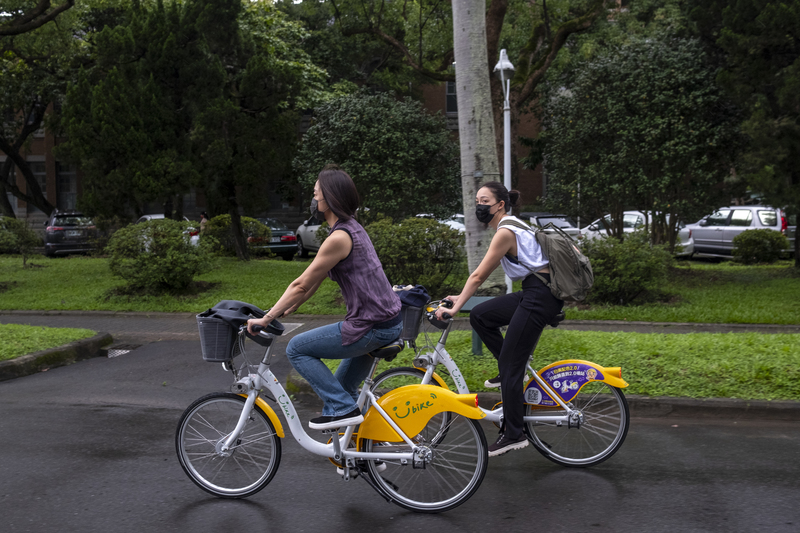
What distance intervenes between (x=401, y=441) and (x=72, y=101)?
14930 millimetres

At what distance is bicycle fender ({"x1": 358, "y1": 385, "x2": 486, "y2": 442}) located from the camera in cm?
421

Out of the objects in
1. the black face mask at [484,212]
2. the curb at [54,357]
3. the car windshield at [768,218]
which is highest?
the black face mask at [484,212]

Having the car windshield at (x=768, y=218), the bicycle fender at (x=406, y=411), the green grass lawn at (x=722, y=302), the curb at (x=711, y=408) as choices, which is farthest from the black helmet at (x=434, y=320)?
the car windshield at (x=768, y=218)

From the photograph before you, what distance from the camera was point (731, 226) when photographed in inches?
891

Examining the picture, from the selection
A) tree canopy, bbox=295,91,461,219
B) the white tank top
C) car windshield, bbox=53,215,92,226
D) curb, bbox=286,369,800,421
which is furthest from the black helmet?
car windshield, bbox=53,215,92,226

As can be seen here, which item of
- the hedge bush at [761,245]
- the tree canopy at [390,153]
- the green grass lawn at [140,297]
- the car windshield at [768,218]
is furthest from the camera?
the car windshield at [768,218]

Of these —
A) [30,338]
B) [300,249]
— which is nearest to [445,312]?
[30,338]

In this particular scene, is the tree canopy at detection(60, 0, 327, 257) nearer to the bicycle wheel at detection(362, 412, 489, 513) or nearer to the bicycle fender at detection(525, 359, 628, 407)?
the bicycle fender at detection(525, 359, 628, 407)

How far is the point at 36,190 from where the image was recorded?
31016 mm

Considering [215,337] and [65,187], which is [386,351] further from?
[65,187]

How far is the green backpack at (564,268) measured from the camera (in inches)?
184

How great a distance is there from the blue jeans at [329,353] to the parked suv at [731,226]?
65.7 ft

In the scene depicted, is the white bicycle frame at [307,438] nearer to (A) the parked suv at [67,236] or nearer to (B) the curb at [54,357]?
(B) the curb at [54,357]

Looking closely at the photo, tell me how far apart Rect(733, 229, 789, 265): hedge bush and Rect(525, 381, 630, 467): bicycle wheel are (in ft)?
53.2
